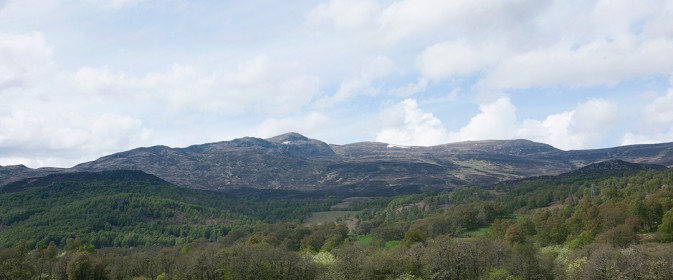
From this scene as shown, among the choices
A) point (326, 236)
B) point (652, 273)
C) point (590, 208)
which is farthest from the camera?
point (326, 236)

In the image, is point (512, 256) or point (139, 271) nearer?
point (512, 256)

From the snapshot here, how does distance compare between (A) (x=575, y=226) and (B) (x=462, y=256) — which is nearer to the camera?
(B) (x=462, y=256)

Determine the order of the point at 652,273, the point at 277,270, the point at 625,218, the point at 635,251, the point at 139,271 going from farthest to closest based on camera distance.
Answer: the point at 625,218 → the point at 139,271 → the point at 277,270 → the point at 635,251 → the point at 652,273

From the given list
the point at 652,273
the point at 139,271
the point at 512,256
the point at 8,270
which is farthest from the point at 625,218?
the point at 8,270

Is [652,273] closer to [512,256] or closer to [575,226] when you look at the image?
[512,256]

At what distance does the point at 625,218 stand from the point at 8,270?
16498 centimetres

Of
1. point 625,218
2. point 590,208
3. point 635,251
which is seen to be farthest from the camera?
point 590,208

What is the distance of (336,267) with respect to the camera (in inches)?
4230

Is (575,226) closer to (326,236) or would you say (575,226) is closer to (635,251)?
(635,251)

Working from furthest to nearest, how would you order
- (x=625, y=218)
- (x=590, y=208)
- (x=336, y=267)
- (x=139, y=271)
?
1. (x=590, y=208)
2. (x=625, y=218)
3. (x=139, y=271)
4. (x=336, y=267)

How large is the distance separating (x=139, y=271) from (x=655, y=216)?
5806 inches

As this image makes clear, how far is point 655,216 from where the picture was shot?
15188cm

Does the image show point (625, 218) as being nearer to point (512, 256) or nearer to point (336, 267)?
point (512, 256)

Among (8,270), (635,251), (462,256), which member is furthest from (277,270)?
(635,251)
